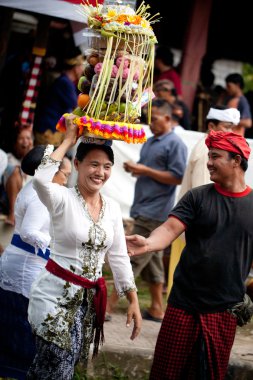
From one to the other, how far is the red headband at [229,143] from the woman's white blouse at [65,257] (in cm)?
94

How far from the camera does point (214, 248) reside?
5.17m

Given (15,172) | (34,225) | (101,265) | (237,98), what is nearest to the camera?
(101,265)

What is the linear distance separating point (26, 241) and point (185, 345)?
1.30m

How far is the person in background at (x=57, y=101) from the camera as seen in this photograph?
10.1m

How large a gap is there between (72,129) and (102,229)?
62cm

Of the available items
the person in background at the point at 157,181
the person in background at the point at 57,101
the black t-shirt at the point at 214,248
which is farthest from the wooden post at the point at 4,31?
the black t-shirt at the point at 214,248

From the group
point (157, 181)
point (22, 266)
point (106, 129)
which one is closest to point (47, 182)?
point (106, 129)

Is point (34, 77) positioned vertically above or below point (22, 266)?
above

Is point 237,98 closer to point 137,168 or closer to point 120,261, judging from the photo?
point 137,168

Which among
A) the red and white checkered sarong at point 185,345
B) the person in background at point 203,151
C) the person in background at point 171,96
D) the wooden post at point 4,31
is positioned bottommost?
the red and white checkered sarong at point 185,345

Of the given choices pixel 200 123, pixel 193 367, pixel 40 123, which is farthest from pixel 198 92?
pixel 193 367

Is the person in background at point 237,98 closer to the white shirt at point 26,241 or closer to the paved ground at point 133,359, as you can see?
the paved ground at point 133,359

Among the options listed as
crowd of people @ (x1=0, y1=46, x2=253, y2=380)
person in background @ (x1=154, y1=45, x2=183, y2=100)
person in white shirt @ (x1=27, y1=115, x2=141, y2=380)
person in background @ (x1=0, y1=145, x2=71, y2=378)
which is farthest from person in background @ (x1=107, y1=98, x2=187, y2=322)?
person in background @ (x1=154, y1=45, x2=183, y2=100)

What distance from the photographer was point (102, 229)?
4789 millimetres
